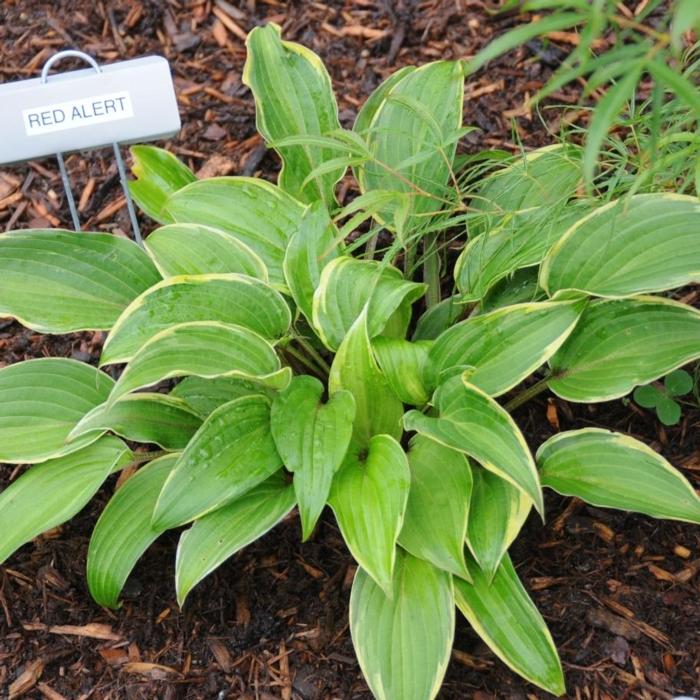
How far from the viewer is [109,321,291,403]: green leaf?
4.38 feet

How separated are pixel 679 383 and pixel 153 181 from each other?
1.08m

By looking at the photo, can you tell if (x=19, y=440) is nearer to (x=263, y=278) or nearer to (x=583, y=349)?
(x=263, y=278)

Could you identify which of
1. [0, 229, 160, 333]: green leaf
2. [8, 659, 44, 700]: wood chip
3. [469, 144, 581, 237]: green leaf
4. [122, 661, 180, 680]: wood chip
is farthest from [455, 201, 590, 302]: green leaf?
[8, 659, 44, 700]: wood chip

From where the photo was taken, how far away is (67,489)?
1.54 metres

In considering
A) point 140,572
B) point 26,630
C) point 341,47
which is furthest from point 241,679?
point 341,47

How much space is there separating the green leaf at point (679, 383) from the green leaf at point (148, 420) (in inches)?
34.3

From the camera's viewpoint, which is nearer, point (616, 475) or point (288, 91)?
point (616, 475)

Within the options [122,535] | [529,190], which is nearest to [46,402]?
[122,535]

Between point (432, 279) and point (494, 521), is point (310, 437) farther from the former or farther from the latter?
point (432, 279)

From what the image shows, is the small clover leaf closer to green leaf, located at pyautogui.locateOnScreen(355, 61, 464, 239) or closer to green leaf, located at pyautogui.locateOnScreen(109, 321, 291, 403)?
green leaf, located at pyautogui.locateOnScreen(355, 61, 464, 239)

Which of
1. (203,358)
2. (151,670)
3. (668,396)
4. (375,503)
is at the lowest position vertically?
(151,670)

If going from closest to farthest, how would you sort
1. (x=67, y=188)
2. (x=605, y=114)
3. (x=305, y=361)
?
1. (x=605, y=114)
2. (x=305, y=361)
3. (x=67, y=188)

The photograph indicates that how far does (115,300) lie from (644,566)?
1.06 meters

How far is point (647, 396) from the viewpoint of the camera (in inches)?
67.7
